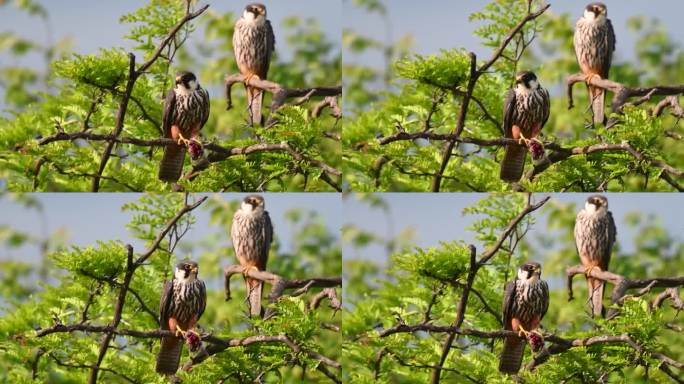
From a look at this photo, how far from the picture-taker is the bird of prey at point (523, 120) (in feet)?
16.3

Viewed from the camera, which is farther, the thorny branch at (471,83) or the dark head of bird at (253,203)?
the dark head of bird at (253,203)

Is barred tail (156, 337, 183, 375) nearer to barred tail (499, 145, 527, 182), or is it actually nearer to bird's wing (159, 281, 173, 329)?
bird's wing (159, 281, 173, 329)

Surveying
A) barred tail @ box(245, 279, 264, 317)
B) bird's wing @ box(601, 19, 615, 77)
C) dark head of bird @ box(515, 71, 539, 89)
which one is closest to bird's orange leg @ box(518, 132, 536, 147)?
dark head of bird @ box(515, 71, 539, 89)

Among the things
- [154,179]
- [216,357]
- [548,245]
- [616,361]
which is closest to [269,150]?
[154,179]

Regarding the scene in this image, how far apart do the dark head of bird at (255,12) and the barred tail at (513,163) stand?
3.65 ft

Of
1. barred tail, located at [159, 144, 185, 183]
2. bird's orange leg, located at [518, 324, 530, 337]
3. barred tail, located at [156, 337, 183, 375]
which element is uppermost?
barred tail, located at [159, 144, 185, 183]

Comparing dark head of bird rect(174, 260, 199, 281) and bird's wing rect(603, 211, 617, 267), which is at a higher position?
bird's wing rect(603, 211, 617, 267)

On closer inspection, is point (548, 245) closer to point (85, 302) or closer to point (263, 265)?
point (263, 265)

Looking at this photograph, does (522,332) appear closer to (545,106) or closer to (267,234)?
(545,106)

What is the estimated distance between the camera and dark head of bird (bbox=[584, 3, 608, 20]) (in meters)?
5.05

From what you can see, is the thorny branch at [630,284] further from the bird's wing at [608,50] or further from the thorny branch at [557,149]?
the bird's wing at [608,50]

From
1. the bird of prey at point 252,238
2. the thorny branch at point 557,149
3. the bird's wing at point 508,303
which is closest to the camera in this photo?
the thorny branch at point 557,149

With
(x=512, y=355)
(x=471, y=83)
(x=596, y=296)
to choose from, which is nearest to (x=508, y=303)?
(x=512, y=355)

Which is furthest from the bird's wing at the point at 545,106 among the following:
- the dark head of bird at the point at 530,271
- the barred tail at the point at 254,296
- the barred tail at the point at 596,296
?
the barred tail at the point at 254,296
